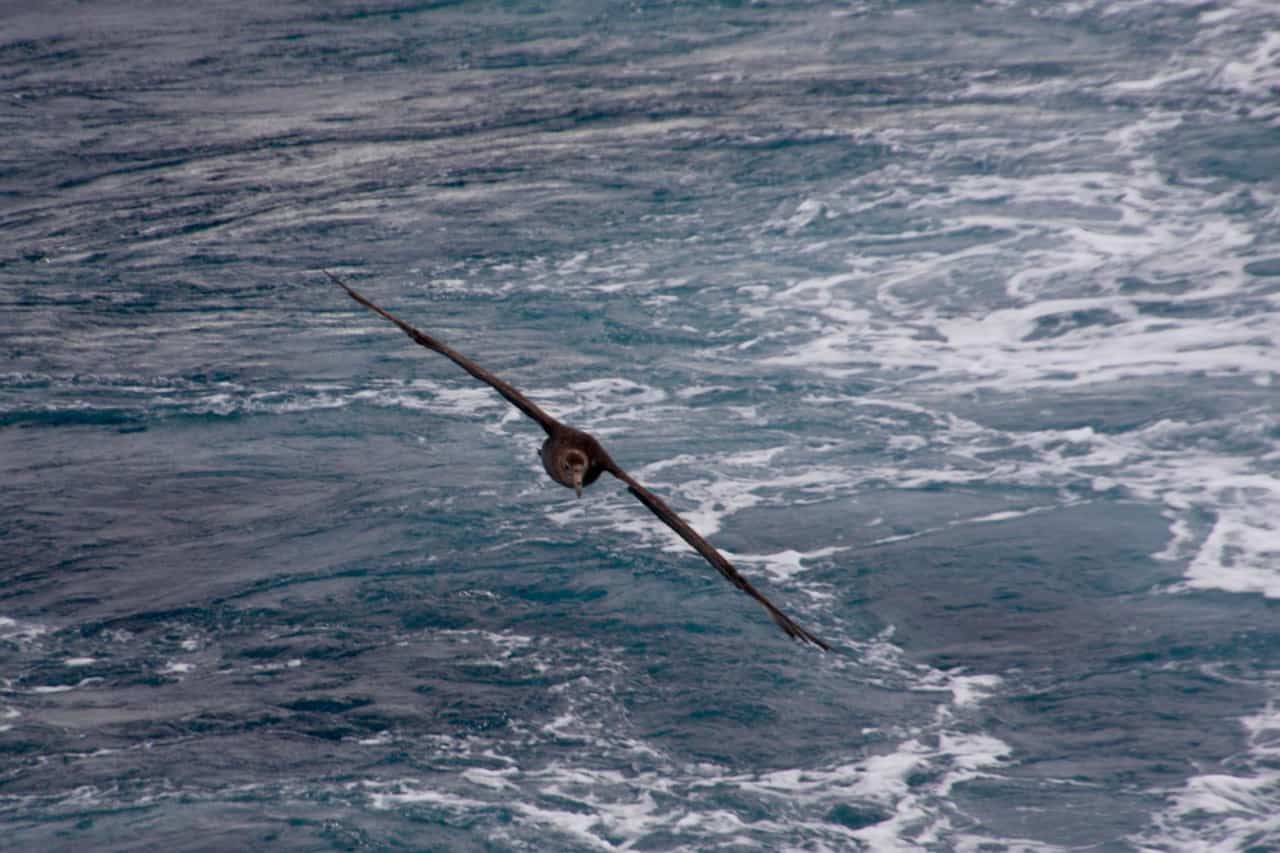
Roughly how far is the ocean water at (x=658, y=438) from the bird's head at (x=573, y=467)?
707 centimetres

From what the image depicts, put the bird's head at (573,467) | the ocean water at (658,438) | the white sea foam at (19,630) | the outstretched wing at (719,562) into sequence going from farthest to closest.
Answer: the white sea foam at (19,630) < the ocean water at (658,438) < the bird's head at (573,467) < the outstretched wing at (719,562)

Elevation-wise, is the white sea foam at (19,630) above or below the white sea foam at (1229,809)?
above

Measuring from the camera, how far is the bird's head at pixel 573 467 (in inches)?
569

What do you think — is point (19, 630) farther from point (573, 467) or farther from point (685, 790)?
point (573, 467)

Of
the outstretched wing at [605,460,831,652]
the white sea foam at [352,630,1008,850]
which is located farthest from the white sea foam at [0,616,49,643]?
the outstretched wing at [605,460,831,652]

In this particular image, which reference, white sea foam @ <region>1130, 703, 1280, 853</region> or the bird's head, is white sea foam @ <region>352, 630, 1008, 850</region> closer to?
white sea foam @ <region>1130, 703, 1280, 853</region>

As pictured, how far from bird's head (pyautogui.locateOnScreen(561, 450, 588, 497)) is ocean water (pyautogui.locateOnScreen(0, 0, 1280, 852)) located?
7066 mm

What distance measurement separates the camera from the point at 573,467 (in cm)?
1446

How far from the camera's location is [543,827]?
1989 centimetres

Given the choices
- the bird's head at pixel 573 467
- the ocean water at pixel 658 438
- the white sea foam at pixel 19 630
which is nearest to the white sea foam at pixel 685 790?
the ocean water at pixel 658 438

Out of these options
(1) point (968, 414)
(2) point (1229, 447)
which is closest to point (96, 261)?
(1) point (968, 414)

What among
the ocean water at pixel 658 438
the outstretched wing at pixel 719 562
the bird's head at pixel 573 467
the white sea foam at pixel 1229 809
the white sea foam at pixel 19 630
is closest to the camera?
the outstretched wing at pixel 719 562

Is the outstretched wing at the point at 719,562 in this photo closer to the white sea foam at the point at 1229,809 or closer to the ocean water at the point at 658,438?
the ocean water at the point at 658,438

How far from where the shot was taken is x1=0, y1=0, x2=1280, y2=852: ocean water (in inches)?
819
